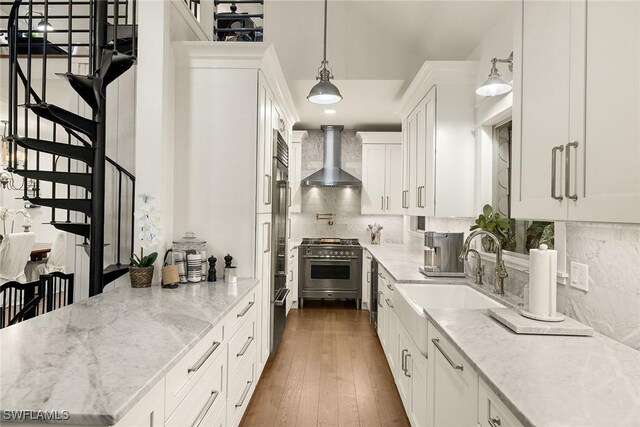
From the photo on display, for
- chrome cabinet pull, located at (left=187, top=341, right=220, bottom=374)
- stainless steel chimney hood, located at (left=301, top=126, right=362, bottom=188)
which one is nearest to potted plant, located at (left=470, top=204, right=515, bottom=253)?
chrome cabinet pull, located at (left=187, top=341, right=220, bottom=374)

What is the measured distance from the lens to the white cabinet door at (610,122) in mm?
961

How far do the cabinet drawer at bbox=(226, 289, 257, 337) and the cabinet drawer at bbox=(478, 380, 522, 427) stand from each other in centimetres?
122

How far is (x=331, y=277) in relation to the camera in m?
5.36

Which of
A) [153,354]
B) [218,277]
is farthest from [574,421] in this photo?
[218,277]

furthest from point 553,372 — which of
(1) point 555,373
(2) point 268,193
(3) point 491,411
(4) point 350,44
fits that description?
(4) point 350,44

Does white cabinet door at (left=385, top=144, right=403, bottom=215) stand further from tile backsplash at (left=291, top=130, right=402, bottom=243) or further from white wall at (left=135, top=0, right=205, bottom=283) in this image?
white wall at (left=135, top=0, right=205, bottom=283)

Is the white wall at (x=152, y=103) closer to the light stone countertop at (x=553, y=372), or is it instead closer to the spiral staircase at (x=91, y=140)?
the spiral staircase at (x=91, y=140)

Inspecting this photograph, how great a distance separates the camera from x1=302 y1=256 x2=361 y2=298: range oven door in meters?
5.33

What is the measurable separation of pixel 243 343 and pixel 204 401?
678 mm

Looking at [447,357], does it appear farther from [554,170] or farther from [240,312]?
[240,312]

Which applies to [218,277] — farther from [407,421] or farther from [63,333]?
[407,421]

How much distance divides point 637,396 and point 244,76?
2.55m

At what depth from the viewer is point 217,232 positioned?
2598 millimetres

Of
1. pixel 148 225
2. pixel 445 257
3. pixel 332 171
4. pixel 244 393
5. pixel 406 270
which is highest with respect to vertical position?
pixel 332 171
